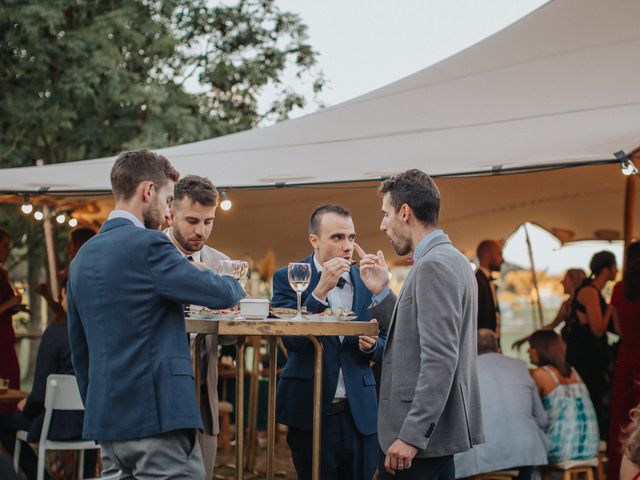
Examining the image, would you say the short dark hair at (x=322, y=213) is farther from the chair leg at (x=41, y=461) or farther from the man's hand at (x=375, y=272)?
the chair leg at (x=41, y=461)

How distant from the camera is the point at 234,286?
2.84 meters

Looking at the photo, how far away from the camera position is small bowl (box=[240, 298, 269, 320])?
126 inches

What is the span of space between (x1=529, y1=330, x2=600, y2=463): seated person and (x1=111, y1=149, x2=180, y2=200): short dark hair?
10.7 feet

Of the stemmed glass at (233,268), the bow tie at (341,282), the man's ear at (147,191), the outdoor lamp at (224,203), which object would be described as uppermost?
the outdoor lamp at (224,203)

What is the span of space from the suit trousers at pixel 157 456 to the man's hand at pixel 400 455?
596mm

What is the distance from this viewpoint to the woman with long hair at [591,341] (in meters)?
6.95

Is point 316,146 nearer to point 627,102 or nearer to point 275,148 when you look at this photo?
point 275,148

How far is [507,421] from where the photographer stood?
16.2ft

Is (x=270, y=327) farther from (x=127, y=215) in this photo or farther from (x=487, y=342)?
(x=487, y=342)

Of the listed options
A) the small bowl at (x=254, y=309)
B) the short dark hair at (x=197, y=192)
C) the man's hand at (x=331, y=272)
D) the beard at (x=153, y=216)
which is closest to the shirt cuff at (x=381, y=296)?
the man's hand at (x=331, y=272)

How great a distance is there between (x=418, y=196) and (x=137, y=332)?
103 centimetres

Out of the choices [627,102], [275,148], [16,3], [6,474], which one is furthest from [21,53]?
[6,474]

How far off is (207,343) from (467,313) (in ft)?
3.77

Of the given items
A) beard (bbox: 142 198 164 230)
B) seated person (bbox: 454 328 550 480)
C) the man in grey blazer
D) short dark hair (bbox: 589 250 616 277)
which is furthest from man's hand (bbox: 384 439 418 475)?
short dark hair (bbox: 589 250 616 277)
